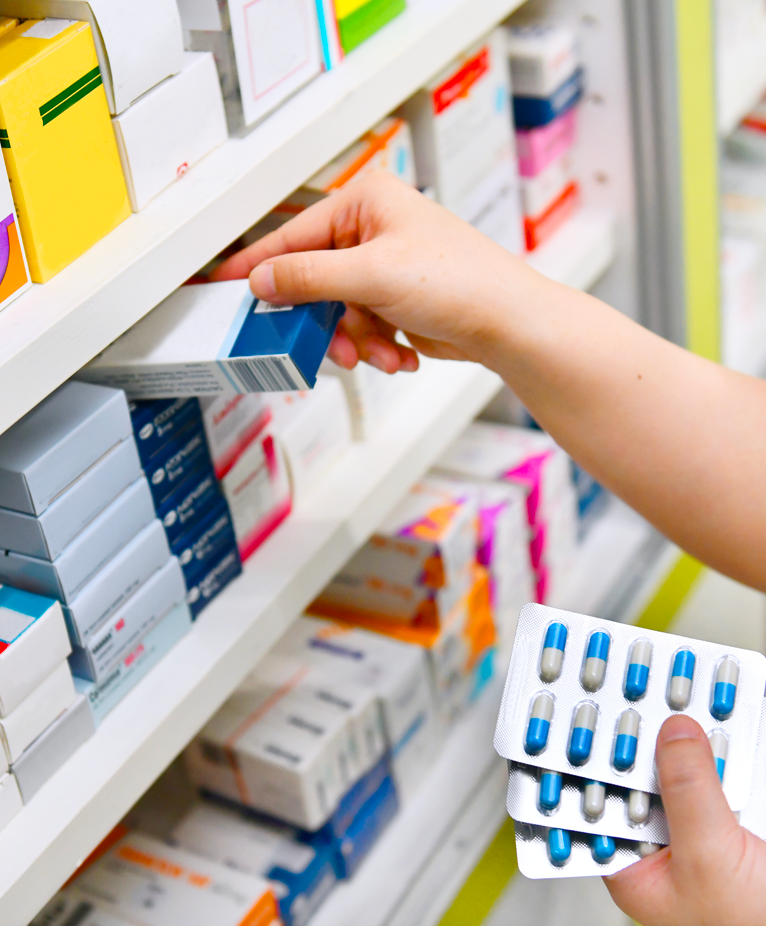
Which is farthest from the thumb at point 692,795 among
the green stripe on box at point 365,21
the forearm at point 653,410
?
the green stripe on box at point 365,21

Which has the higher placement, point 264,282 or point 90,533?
point 264,282

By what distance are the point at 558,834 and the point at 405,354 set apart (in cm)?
46

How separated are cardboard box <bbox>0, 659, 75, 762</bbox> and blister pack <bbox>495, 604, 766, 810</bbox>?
32 centimetres

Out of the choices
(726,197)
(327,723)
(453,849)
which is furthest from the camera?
(726,197)

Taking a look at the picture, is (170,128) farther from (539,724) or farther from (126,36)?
(539,724)

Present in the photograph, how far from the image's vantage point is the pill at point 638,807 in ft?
2.17

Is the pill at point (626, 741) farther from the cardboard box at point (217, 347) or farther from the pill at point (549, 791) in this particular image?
the cardboard box at point (217, 347)

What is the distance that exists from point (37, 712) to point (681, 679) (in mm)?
447

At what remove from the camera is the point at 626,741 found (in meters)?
0.67

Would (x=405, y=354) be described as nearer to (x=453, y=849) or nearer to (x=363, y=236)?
(x=363, y=236)

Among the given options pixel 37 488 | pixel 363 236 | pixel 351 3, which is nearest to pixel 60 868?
pixel 37 488

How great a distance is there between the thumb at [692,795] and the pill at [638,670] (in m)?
0.05

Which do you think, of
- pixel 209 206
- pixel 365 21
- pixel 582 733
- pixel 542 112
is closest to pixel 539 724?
pixel 582 733

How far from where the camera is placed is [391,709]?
119 cm
